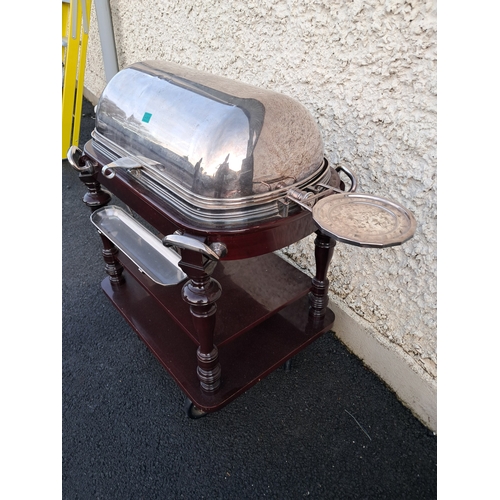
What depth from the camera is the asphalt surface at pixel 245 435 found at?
1.55 m

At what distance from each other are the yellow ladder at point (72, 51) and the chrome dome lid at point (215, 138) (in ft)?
8.53

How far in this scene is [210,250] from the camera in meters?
1.15

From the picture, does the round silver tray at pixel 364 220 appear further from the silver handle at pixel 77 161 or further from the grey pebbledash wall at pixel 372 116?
the silver handle at pixel 77 161

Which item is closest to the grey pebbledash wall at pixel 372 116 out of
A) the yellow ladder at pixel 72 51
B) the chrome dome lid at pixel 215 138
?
the chrome dome lid at pixel 215 138

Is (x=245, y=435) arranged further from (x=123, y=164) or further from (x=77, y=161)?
(x=77, y=161)

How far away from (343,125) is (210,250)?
94 cm

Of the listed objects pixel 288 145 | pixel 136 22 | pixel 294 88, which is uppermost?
pixel 136 22

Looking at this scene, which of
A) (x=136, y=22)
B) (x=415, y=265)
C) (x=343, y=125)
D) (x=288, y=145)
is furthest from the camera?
(x=136, y=22)

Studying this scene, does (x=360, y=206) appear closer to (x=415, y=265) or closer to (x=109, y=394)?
(x=415, y=265)

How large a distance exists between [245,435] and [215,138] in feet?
4.38

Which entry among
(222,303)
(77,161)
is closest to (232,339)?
(222,303)

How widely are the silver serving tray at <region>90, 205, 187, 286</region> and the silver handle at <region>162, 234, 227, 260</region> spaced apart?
1.69ft

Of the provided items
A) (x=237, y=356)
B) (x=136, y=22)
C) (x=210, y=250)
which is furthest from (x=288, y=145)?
(x=136, y=22)

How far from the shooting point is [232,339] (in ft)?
5.26
